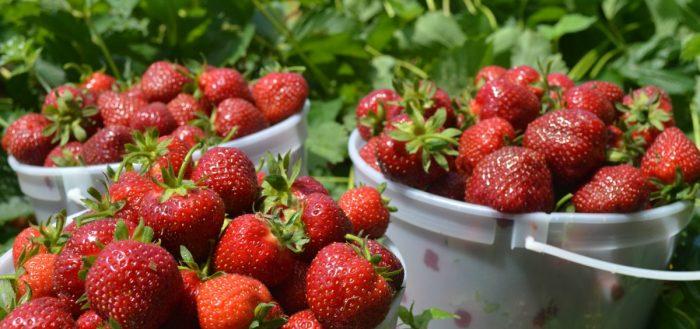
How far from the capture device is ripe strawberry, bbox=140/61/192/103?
1.23m

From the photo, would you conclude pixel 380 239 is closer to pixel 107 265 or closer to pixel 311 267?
pixel 311 267

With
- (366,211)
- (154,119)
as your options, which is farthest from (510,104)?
(154,119)

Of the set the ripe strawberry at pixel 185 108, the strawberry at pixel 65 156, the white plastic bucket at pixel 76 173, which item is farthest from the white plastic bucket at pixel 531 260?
the strawberry at pixel 65 156

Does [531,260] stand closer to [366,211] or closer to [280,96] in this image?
[366,211]

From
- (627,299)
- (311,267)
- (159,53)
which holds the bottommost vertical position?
(627,299)

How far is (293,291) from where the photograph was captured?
0.73 metres

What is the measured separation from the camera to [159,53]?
1527 mm

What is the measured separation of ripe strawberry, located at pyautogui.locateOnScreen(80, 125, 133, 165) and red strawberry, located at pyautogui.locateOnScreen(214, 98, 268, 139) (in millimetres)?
143

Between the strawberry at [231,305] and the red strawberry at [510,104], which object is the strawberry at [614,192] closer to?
the red strawberry at [510,104]

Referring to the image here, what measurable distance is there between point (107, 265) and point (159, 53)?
966 millimetres

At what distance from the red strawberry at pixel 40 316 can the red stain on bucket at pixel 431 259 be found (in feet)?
1.61

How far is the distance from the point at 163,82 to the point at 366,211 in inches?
21.4

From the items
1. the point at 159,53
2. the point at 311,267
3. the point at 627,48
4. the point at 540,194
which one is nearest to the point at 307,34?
the point at 159,53

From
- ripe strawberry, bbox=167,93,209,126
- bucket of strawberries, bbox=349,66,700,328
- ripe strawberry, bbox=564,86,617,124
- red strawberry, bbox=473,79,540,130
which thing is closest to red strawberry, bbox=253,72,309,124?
ripe strawberry, bbox=167,93,209,126
